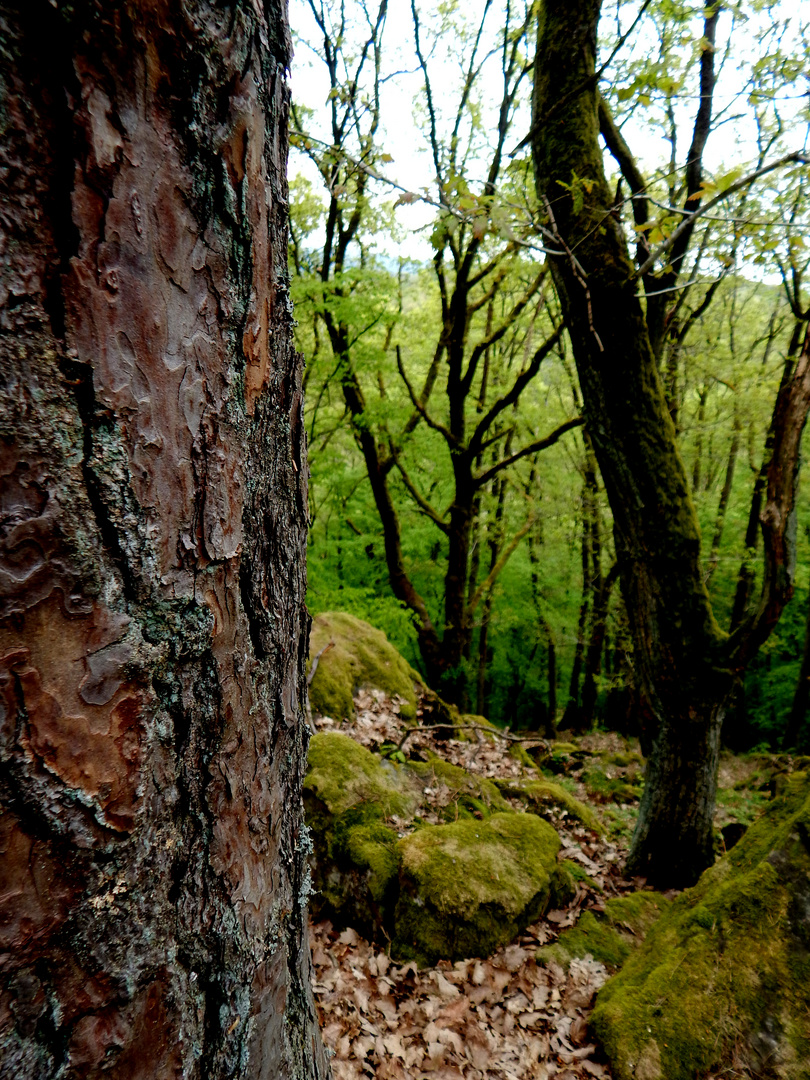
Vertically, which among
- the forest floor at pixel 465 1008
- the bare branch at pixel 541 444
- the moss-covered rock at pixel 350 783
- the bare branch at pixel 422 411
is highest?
the bare branch at pixel 422 411

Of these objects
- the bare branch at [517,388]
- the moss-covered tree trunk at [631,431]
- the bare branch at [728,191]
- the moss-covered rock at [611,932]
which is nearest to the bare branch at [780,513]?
the moss-covered tree trunk at [631,431]

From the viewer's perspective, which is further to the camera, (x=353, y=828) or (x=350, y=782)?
(x=350, y=782)

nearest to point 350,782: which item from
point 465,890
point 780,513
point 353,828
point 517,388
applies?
point 353,828

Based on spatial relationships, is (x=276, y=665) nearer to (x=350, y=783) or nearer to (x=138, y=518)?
(x=138, y=518)

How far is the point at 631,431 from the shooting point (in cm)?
423

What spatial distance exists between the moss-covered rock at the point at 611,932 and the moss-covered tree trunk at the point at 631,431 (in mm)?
779

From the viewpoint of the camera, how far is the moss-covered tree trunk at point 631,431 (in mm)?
4094

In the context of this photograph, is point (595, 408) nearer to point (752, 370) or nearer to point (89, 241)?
point (89, 241)

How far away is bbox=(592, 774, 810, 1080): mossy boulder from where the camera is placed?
8.08 feet

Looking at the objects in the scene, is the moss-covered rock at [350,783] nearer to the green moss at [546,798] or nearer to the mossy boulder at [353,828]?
the mossy boulder at [353,828]

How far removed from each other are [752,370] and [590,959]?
14.0 meters

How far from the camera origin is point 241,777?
1.06 m

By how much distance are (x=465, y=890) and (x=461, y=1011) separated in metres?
0.66

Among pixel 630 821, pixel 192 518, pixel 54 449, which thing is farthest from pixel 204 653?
pixel 630 821
